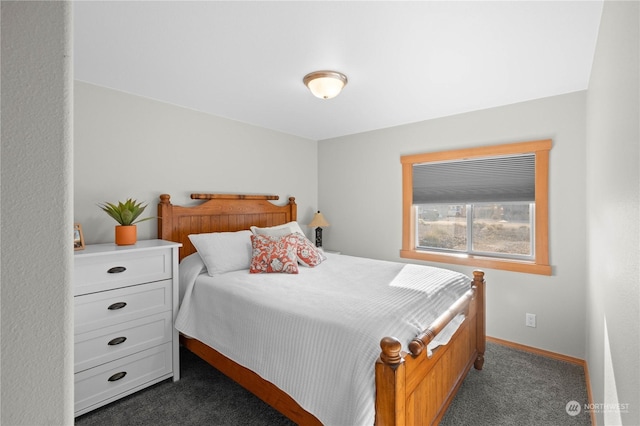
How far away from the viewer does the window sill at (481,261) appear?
293 centimetres

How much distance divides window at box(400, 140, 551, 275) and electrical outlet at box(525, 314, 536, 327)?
417 mm

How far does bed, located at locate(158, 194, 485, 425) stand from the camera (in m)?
1.36

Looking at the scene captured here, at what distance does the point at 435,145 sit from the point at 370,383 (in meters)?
2.80

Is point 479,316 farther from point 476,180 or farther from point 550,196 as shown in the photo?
point 476,180

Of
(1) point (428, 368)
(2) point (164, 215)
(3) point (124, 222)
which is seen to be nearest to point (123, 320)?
(3) point (124, 222)

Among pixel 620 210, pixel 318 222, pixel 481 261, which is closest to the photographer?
pixel 620 210

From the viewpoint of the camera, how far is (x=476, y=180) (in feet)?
10.9

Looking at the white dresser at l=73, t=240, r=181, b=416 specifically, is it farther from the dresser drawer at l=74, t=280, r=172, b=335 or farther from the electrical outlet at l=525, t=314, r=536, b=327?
the electrical outlet at l=525, t=314, r=536, b=327

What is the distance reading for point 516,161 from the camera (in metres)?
3.06

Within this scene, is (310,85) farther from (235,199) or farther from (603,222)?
(603,222)

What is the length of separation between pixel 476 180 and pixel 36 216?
3513 millimetres

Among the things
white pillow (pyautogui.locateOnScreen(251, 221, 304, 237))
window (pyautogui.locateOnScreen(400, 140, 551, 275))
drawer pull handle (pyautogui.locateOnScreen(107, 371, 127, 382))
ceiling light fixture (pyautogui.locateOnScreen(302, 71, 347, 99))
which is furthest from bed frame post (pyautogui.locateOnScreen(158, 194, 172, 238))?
window (pyautogui.locateOnScreen(400, 140, 551, 275))

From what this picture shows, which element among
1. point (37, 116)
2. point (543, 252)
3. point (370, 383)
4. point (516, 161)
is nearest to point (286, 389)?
point (370, 383)

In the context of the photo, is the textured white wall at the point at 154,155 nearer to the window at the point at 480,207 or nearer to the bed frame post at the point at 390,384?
the window at the point at 480,207
